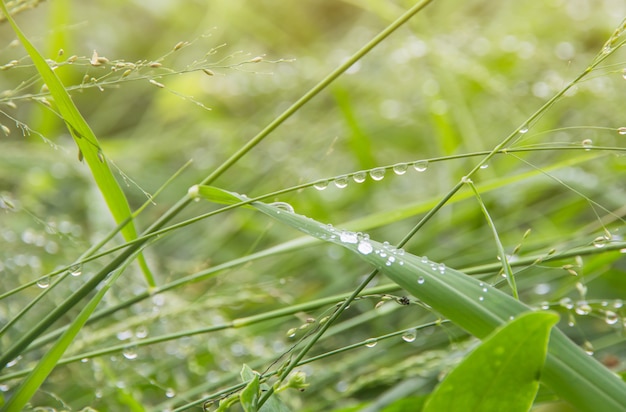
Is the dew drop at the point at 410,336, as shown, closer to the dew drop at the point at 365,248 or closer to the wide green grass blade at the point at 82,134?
the dew drop at the point at 365,248

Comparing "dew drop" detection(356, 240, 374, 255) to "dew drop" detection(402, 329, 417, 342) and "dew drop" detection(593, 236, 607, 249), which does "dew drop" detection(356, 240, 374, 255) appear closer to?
"dew drop" detection(402, 329, 417, 342)

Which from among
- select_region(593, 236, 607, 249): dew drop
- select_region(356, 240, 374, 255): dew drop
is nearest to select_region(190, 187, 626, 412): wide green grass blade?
select_region(356, 240, 374, 255): dew drop

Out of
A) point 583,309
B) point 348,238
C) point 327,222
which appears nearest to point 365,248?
point 348,238

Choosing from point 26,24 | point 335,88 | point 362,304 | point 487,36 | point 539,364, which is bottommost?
point 539,364

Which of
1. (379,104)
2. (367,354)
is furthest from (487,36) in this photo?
(367,354)

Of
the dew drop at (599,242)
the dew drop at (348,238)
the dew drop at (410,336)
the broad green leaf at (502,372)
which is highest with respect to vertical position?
the dew drop at (348,238)

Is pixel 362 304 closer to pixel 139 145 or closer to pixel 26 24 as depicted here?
pixel 139 145

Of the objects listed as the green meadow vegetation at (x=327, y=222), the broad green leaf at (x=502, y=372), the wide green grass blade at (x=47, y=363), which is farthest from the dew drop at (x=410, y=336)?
the wide green grass blade at (x=47, y=363)

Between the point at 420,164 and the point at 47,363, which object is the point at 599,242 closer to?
the point at 420,164
